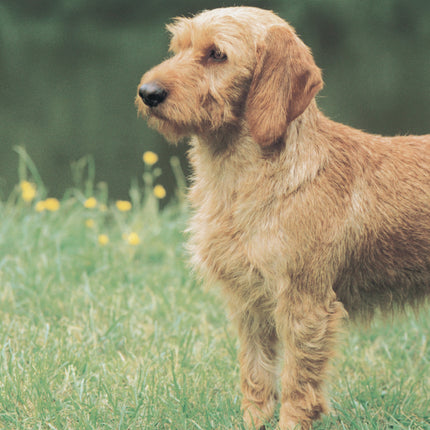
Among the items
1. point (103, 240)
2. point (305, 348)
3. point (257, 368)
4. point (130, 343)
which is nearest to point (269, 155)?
point (305, 348)

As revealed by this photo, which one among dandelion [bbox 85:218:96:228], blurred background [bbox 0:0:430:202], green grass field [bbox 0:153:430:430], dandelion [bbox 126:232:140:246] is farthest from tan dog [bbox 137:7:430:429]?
blurred background [bbox 0:0:430:202]

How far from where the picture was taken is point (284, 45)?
322 cm

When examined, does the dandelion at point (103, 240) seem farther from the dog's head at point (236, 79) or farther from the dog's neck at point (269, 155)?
the dog's head at point (236, 79)

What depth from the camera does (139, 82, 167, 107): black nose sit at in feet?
10.2

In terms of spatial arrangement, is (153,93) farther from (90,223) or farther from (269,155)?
(90,223)

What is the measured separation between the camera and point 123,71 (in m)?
9.92

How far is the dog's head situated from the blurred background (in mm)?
→ 5782

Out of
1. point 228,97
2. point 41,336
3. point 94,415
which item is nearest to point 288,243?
point 228,97

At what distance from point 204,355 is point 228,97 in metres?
1.68

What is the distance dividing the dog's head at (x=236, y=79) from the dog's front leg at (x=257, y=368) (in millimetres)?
970

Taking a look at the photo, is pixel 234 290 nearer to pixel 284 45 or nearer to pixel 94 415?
pixel 94 415

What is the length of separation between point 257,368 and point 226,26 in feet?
5.44

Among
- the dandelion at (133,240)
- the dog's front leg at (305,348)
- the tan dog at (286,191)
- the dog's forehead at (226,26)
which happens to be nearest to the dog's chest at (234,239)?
the tan dog at (286,191)

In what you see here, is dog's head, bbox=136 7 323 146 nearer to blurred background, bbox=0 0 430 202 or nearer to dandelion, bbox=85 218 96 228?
dandelion, bbox=85 218 96 228
